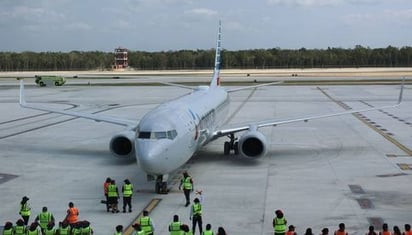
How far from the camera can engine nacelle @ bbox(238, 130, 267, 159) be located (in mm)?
27672

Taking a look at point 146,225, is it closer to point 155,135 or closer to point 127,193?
point 127,193

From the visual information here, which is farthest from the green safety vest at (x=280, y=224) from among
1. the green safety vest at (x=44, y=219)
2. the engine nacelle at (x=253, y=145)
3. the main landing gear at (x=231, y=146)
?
the main landing gear at (x=231, y=146)

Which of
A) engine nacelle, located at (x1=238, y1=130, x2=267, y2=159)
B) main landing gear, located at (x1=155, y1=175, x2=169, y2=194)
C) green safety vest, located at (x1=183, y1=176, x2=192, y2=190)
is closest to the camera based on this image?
green safety vest, located at (x1=183, y1=176, x2=192, y2=190)

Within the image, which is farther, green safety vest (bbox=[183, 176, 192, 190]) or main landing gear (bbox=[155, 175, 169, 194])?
main landing gear (bbox=[155, 175, 169, 194])

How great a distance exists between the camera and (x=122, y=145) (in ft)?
91.1

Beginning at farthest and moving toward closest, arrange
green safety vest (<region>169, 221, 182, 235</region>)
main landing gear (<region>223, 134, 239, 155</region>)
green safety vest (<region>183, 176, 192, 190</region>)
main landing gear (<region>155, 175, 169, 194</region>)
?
main landing gear (<region>223, 134, 239, 155</region>)
main landing gear (<region>155, 175, 169, 194</region>)
green safety vest (<region>183, 176, 192, 190</region>)
green safety vest (<region>169, 221, 182, 235</region>)

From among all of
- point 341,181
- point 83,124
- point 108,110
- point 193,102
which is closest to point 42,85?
point 108,110

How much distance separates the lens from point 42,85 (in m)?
103

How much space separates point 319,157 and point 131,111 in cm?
2900

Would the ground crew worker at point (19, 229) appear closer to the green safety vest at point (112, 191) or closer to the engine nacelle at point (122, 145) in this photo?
the green safety vest at point (112, 191)

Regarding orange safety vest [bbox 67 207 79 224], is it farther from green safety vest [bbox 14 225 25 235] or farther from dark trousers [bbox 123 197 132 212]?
dark trousers [bbox 123 197 132 212]

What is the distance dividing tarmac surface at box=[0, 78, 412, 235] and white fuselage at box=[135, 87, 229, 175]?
143 centimetres

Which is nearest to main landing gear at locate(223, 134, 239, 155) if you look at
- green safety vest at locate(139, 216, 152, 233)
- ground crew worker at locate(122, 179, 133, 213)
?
ground crew worker at locate(122, 179, 133, 213)

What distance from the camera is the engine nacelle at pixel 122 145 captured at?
90.3 ft
